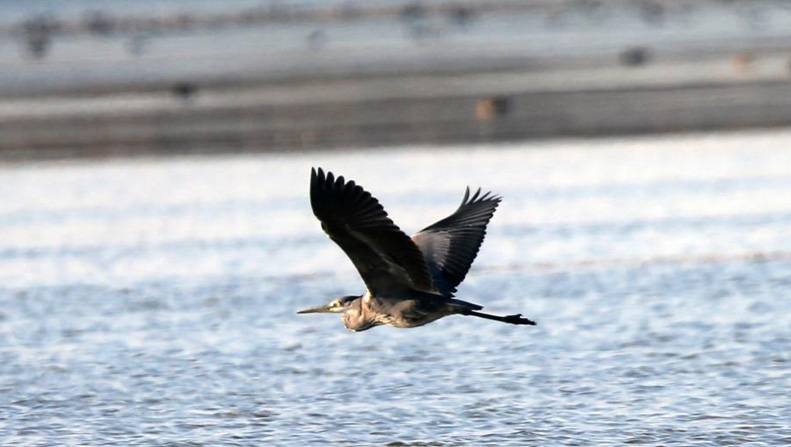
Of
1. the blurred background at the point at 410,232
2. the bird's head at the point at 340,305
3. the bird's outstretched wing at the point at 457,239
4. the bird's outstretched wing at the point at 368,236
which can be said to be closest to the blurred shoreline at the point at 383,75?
the blurred background at the point at 410,232

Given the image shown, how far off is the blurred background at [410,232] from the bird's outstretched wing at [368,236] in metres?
0.89

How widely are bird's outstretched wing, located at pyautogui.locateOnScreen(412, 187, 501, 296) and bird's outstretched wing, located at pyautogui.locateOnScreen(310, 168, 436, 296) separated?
43 cm

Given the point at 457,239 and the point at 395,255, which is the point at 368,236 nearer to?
the point at 395,255

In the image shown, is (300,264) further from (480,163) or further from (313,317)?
(480,163)

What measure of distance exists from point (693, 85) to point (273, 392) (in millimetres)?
21070

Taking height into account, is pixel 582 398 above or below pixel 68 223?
below

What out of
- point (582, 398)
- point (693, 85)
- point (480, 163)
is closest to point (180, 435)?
point (582, 398)

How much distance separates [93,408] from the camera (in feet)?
37.4

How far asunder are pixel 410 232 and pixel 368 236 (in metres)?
8.55

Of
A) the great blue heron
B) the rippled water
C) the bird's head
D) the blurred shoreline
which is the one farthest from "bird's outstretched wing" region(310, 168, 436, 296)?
the blurred shoreline

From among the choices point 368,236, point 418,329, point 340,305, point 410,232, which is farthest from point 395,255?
point 410,232

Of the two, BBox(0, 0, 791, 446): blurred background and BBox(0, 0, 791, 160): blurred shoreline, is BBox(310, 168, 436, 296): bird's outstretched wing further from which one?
BBox(0, 0, 791, 160): blurred shoreline

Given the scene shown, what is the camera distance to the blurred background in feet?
36.1

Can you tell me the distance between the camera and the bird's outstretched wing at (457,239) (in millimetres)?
10594
